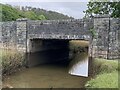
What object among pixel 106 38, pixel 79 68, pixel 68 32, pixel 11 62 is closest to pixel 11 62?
pixel 11 62

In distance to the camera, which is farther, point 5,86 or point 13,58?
point 13,58

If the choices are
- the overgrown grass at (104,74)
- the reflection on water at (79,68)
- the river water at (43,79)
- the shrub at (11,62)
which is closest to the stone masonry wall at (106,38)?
the overgrown grass at (104,74)

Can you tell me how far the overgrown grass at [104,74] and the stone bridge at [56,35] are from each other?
1217 millimetres

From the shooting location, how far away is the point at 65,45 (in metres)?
28.5

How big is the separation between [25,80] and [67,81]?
258 cm

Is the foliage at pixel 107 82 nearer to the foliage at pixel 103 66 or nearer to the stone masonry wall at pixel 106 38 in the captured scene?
the foliage at pixel 103 66

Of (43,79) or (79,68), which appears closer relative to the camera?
(43,79)

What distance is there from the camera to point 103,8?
915 inches

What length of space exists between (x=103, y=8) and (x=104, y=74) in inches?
447

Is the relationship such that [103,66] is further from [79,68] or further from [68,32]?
[79,68]

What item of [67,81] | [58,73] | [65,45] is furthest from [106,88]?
[65,45]

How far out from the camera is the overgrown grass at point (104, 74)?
11070 millimetres

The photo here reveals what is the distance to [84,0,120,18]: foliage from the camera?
21.3 metres

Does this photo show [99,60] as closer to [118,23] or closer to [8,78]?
[118,23]
